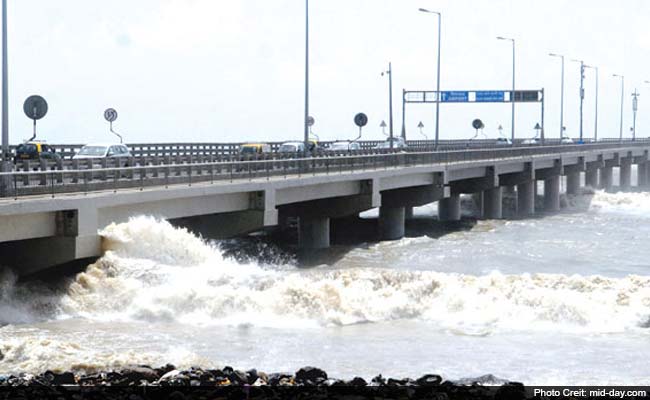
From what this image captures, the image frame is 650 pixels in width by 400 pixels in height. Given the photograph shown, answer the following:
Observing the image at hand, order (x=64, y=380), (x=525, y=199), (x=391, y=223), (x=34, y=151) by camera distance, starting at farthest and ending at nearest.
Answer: (x=525, y=199) < (x=391, y=223) < (x=34, y=151) < (x=64, y=380)

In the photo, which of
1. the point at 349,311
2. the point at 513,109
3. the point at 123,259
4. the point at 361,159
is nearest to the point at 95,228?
the point at 123,259

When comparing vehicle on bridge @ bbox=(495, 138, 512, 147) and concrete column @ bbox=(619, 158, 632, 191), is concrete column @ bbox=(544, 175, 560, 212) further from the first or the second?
concrete column @ bbox=(619, 158, 632, 191)

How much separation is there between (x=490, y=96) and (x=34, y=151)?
67.9m

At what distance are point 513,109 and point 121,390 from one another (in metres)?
79.5

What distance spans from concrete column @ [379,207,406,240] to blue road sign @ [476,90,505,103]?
164ft

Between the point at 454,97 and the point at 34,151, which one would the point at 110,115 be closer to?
the point at 34,151

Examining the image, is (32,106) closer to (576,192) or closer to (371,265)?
(371,265)

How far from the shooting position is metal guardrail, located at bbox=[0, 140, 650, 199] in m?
29.6

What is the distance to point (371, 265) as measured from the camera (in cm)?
4375

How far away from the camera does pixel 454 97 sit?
355 feet

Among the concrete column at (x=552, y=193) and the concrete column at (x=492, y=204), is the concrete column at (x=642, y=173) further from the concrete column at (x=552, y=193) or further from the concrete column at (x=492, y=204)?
the concrete column at (x=492, y=204)

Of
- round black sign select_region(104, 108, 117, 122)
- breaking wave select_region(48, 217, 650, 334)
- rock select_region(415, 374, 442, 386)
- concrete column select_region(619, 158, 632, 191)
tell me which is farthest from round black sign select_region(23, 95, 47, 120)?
concrete column select_region(619, 158, 632, 191)

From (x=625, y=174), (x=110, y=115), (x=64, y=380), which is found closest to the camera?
(x=64, y=380)

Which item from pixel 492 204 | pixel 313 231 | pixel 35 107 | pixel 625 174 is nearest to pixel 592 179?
pixel 625 174
